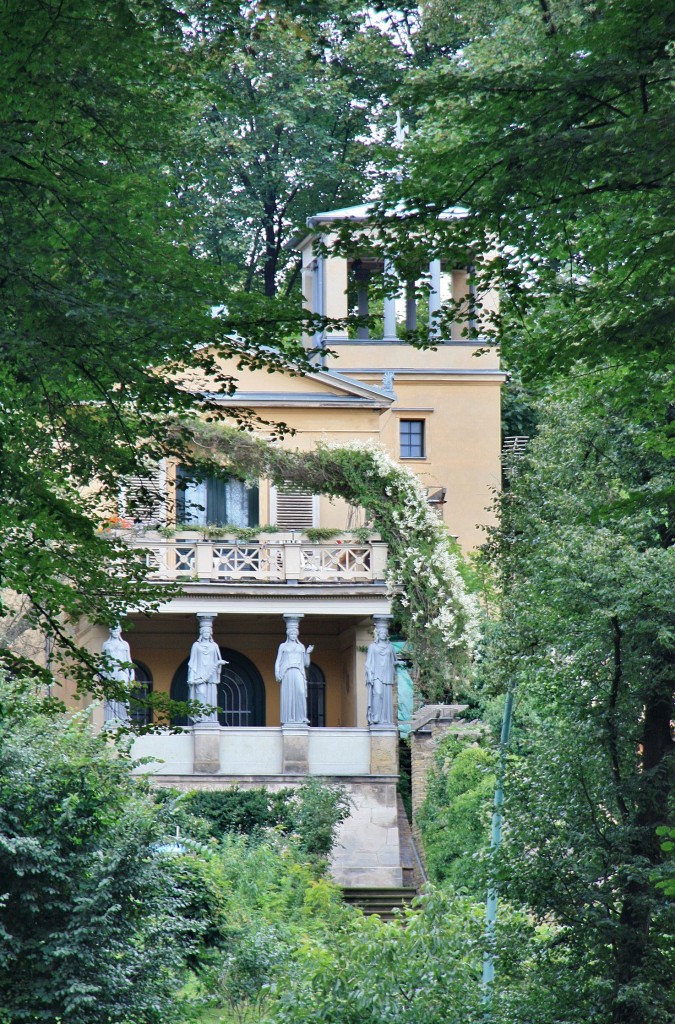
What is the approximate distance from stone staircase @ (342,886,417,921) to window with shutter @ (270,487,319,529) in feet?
27.8

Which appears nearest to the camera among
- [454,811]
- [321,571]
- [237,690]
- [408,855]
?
[454,811]

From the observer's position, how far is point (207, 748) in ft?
90.2

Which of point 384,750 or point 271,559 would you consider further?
point 271,559

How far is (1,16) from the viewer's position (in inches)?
338

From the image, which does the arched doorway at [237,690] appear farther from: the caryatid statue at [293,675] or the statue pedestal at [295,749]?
the statue pedestal at [295,749]

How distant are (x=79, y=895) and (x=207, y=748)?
42.4 ft

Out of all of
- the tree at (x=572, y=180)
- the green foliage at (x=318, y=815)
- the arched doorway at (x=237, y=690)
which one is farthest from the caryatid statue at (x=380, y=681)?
the tree at (x=572, y=180)

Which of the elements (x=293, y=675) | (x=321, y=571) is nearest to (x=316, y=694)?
(x=293, y=675)

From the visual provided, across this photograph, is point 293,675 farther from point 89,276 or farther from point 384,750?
point 89,276

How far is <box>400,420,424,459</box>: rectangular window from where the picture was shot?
37.6 m

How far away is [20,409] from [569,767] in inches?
242

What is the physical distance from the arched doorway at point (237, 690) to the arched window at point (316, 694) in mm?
988

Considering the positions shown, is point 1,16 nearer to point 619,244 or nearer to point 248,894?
point 619,244

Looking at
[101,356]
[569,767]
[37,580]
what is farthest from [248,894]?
[101,356]
